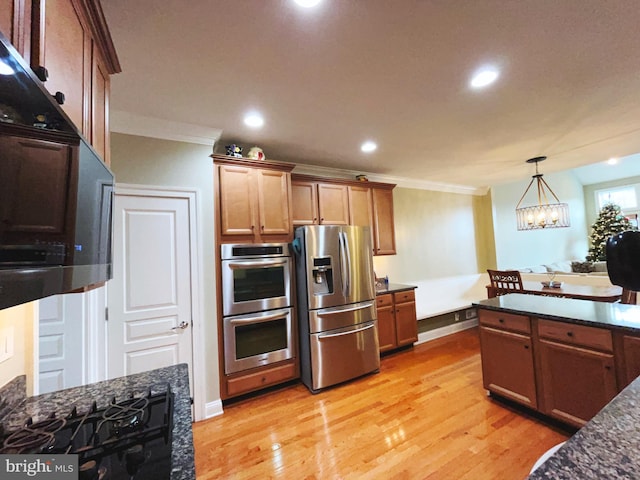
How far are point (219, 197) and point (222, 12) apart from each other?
5.08 feet

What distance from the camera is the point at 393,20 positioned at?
1416 mm

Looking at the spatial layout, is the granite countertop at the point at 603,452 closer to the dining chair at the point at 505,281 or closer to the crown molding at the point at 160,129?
the crown molding at the point at 160,129

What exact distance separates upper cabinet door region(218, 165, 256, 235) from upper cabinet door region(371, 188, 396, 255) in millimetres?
1854

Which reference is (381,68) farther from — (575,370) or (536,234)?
(536,234)

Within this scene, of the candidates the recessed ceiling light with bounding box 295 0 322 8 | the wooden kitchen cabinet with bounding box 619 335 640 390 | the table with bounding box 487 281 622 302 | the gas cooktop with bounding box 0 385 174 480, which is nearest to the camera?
the gas cooktop with bounding box 0 385 174 480

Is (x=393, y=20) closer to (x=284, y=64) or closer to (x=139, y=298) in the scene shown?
(x=284, y=64)

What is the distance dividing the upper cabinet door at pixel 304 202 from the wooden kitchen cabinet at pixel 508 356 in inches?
79.6

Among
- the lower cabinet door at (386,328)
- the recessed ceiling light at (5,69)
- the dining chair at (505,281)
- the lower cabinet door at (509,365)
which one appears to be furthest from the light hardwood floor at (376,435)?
the recessed ceiling light at (5,69)

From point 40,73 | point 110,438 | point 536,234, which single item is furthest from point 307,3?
point 536,234

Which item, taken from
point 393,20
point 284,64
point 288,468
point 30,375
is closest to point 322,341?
point 288,468

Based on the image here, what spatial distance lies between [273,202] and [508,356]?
2.55 metres

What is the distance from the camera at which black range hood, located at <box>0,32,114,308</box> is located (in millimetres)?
499

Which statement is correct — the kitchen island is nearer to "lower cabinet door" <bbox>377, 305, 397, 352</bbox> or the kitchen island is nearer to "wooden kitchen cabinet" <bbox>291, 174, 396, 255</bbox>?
"lower cabinet door" <bbox>377, 305, 397, 352</bbox>

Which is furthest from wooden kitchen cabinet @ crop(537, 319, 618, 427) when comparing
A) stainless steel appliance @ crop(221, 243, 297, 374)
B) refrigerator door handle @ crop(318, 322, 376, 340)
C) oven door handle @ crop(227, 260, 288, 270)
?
oven door handle @ crop(227, 260, 288, 270)
